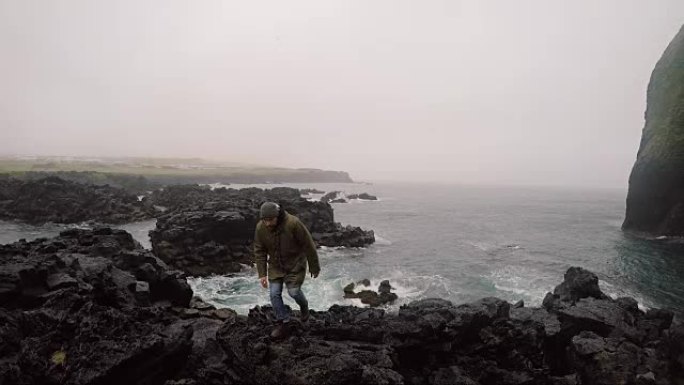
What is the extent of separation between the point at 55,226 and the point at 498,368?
202 ft

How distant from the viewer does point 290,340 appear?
33.8ft

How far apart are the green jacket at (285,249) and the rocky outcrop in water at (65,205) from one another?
59.1 metres

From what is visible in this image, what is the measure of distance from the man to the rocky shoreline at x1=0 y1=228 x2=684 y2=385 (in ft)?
5.09

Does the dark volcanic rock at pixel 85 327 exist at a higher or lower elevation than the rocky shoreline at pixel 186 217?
higher

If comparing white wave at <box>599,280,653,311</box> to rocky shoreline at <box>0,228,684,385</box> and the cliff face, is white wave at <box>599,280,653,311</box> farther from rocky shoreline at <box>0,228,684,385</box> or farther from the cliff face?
the cliff face

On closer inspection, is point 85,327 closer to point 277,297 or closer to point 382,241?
point 277,297

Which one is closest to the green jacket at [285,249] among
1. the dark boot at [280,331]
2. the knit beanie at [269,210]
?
the knit beanie at [269,210]

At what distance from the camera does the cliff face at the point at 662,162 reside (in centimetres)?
5175

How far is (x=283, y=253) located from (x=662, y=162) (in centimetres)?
6470

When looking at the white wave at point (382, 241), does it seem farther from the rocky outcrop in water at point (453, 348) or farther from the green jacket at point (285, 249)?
the green jacket at point (285, 249)

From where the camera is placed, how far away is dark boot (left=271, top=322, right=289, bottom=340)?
10398 millimetres

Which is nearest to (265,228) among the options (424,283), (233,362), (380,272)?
(233,362)

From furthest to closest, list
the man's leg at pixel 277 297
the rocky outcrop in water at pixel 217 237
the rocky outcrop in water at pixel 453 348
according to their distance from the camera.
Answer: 1. the rocky outcrop in water at pixel 217 237
2. the man's leg at pixel 277 297
3. the rocky outcrop in water at pixel 453 348

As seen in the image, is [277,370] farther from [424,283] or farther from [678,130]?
[678,130]
